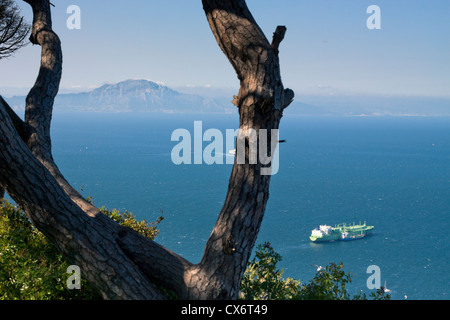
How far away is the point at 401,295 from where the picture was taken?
2881 cm

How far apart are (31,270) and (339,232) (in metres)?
38.2

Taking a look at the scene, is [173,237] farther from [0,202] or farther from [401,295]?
[0,202]

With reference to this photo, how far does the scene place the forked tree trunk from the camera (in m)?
2.87

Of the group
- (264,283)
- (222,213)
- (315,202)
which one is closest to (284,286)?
(264,283)

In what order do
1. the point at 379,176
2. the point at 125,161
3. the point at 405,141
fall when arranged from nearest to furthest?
the point at 379,176 → the point at 125,161 → the point at 405,141

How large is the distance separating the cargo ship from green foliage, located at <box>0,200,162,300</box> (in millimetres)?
34532

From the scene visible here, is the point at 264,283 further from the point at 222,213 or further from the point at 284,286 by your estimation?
the point at 222,213

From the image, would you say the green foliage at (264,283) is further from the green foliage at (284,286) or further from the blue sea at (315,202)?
the blue sea at (315,202)

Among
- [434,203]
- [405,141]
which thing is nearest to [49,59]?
[434,203]

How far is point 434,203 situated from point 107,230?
173 ft

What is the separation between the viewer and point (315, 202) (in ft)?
156

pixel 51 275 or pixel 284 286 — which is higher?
pixel 51 275

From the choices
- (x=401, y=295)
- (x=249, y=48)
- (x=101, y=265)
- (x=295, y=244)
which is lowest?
(x=401, y=295)

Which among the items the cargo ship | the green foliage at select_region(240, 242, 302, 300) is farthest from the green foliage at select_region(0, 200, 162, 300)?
the cargo ship
